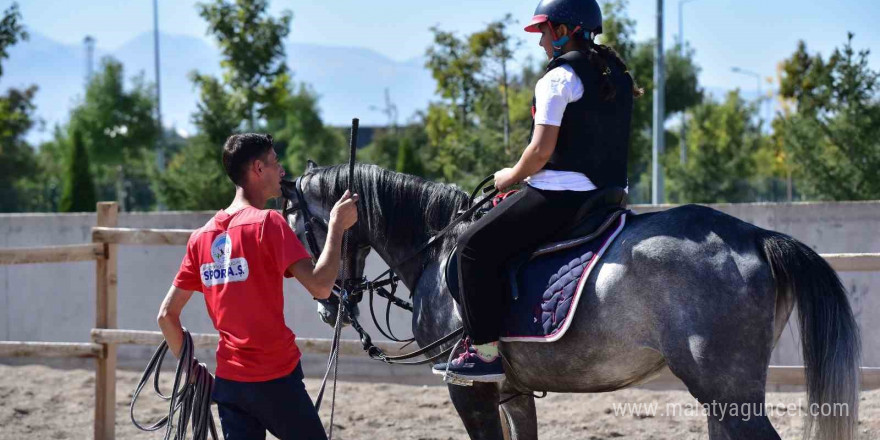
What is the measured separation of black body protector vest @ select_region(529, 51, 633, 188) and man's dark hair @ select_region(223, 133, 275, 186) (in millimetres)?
1139

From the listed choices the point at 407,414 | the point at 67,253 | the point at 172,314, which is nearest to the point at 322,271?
the point at 172,314

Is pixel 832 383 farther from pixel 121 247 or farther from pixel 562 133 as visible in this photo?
pixel 121 247

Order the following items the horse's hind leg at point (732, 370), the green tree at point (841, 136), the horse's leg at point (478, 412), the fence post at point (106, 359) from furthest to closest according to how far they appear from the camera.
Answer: the green tree at point (841, 136), the fence post at point (106, 359), the horse's leg at point (478, 412), the horse's hind leg at point (732, 370)

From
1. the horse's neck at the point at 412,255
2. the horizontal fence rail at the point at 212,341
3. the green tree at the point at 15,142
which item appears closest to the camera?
the horse's neck at the point at 412,255

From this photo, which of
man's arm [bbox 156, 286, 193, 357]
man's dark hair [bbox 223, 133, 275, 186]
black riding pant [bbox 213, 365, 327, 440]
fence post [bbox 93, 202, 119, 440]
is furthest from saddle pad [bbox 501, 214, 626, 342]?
fence post [bbox 93, 202, 119, 440]

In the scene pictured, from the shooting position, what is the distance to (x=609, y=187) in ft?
12.6

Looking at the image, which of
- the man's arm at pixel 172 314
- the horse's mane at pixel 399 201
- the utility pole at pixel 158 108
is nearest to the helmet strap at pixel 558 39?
the horse's mane at pixel 399 201

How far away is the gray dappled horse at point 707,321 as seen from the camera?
329 cm

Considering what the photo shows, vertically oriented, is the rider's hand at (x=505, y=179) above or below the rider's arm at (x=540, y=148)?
A: below

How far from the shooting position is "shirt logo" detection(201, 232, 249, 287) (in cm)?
335

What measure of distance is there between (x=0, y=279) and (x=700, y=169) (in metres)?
14.5

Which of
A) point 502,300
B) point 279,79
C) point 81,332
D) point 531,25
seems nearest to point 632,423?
point 502,300

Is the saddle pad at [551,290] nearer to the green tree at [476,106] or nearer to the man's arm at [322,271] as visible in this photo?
the man's arm at [322,271]

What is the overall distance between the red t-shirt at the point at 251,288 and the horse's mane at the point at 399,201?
1.07 metres
